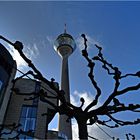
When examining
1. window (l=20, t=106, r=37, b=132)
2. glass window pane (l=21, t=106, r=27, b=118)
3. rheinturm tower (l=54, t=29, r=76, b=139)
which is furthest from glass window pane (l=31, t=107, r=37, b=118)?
rheinturm tower (l=54, t=29, r=76, b=139)

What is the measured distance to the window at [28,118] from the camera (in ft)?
53.0

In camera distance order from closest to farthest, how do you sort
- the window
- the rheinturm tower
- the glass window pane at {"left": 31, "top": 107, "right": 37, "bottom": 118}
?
the window < the glass window pane at {"left": 31, "top": 107, "right": 37, "bottom": 118} < the rheinturm tower

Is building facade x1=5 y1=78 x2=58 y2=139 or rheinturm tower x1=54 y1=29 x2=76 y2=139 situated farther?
rheinturm tower x1=54 y1=29 x2=76 y2=139

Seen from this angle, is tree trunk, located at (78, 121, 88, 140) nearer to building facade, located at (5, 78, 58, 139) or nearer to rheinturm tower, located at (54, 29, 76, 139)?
building facade, located at (5, 78, 58, 139)

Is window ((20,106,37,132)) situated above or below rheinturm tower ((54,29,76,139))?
below

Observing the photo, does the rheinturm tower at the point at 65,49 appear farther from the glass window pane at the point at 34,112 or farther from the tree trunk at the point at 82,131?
the tree trunk at the point at 82,131

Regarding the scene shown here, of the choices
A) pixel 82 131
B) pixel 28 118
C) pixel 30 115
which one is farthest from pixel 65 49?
pixel 82 131

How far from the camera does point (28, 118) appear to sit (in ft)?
55.0

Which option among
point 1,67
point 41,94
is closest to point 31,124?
point 1,67

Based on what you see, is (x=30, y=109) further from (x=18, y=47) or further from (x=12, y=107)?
(x=18, y=47)

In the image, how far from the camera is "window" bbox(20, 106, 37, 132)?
16150 millimetres

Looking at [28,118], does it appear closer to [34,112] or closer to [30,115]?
[30,115]

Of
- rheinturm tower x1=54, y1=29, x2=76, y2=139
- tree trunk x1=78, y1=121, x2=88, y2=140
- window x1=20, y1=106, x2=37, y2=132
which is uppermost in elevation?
rheinturm tower x1=54, y1=29, x2=76, y2=139

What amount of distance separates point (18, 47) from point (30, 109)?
51.7 ft
